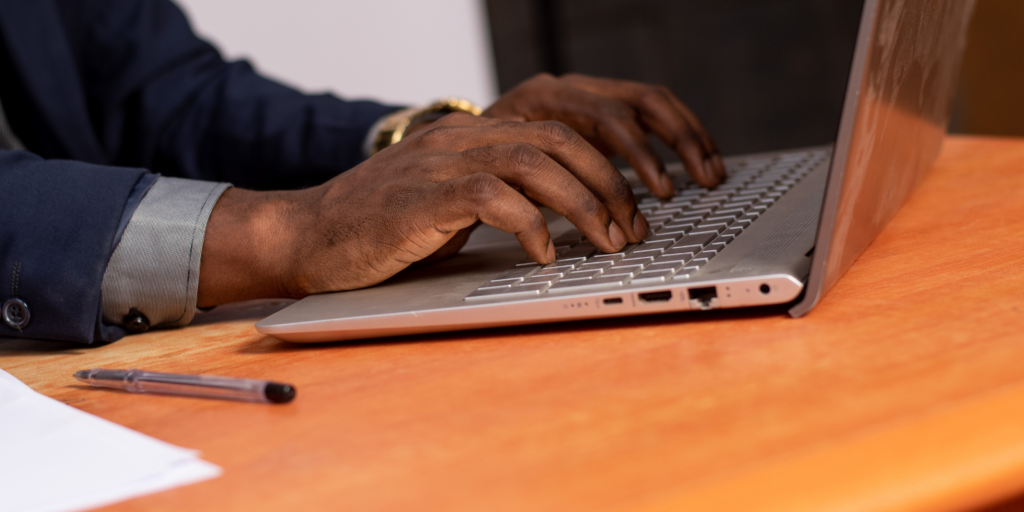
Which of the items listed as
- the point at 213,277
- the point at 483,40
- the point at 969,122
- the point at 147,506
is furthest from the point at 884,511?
the point at 483,40

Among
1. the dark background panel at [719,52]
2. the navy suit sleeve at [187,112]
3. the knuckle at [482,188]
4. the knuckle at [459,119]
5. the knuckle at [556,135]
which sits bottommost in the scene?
the dark background panel at [719,52]

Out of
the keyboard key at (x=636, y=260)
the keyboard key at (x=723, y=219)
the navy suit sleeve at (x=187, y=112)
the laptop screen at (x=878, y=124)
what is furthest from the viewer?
the navy suit sleeve at (x=187, y=112)

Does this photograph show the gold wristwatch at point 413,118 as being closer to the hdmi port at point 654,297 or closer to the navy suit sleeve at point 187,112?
the navy suit sleeve at point 187,112

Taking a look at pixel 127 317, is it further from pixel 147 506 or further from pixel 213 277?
pixel 147 506

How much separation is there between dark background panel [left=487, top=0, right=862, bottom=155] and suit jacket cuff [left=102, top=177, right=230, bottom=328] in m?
2.00

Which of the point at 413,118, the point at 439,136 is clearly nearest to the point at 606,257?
the point at 439,136

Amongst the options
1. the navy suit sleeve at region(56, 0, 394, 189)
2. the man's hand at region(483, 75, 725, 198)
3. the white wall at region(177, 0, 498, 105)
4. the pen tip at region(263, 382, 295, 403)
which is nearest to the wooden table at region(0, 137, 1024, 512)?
the pen tip at region(263, 382, 295, 403)

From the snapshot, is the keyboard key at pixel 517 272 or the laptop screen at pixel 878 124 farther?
the keyboard key at pixel 517 272

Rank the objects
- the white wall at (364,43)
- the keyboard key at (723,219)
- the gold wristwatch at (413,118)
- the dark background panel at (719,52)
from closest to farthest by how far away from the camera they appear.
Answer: the keyboard key at (723,219) → the gold wristwatch at (413,118) → the white wall at (364,43) → the dark background panel at (719,52)

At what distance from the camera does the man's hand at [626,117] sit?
28.2 inches

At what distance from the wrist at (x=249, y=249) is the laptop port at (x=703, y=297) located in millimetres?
273

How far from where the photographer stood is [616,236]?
1.63 ft

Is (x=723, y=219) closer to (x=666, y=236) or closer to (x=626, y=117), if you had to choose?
(x=666, y=236)

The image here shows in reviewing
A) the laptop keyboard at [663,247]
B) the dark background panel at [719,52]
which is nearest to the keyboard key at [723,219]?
the laptop keyboard at [663,247]
